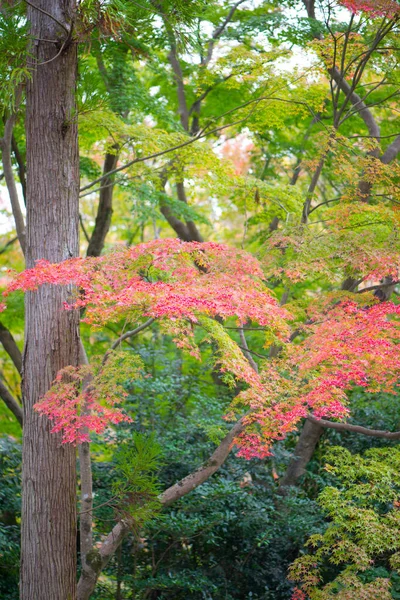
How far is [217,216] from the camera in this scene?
49.1 ft

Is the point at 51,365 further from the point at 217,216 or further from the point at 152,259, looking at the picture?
the point at 217,216

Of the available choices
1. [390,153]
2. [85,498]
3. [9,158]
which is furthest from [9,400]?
[390,153]

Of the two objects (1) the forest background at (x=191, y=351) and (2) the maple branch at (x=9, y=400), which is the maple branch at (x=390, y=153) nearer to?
(1) the forest background at (x=191, y=351)

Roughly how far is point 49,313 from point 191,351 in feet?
3.95

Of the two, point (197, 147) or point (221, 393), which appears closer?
point (197, 147)

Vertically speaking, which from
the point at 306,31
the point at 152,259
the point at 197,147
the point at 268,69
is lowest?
the point at 152,259

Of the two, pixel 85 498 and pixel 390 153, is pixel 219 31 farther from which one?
pixel 85 498

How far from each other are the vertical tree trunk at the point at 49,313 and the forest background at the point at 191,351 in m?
0.01

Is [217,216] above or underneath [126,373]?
above

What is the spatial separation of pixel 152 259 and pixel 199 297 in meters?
0.71

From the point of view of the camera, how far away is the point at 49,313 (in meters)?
4.69

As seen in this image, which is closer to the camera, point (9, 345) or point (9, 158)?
point (9, 158)

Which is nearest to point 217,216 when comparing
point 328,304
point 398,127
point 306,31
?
point 398,127

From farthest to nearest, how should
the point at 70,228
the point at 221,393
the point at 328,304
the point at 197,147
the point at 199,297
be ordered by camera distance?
1. the point at 221,393
2. the point at 197,147
3. the point at 328,304
4. the point at 70,228
5. the point at 199,297
